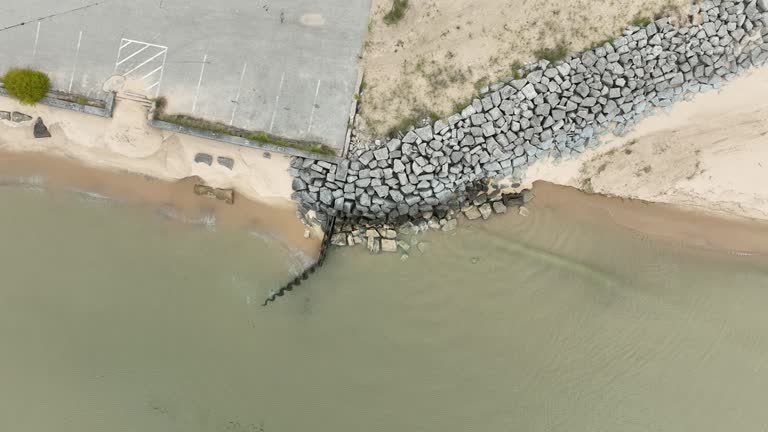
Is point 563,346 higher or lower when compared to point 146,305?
higher

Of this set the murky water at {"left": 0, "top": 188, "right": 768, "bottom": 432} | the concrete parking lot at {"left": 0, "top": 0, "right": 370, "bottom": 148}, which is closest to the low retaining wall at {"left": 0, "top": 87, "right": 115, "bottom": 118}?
the concrete parking lot at {"left": 0, "top": 0, "right": 370, "bottom": 148}

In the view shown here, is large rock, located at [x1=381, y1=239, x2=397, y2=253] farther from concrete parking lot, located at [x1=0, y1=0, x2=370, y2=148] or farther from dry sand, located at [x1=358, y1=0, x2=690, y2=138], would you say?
dry sand, located at [x1=358, y1=0, x2=690, y2=138]

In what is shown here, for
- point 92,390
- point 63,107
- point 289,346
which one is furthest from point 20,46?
point 289,346

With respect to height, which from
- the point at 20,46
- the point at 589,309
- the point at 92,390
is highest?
the point at 20,46

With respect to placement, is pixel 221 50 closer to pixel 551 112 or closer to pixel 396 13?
pixel 396 13

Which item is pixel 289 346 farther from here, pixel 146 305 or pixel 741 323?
pixel 741 323

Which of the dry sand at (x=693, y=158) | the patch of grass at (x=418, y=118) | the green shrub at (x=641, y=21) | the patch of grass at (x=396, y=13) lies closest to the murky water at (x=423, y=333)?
the dry sand at (x=693, y=158)
